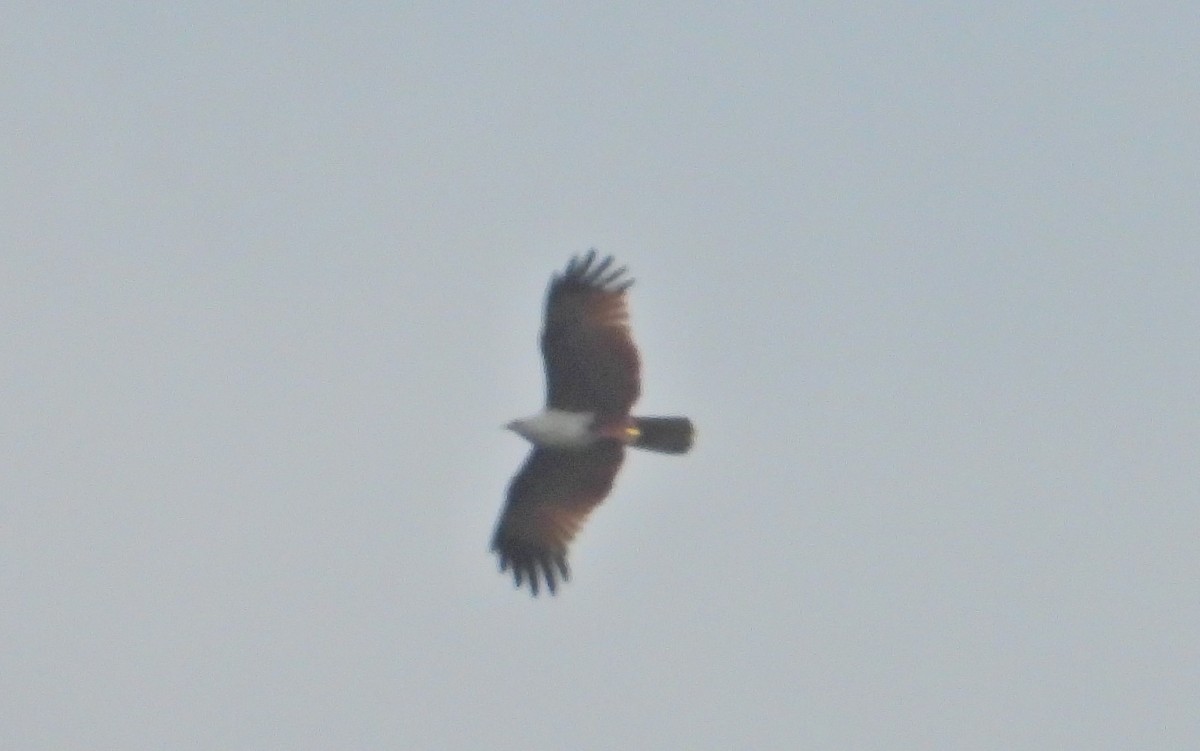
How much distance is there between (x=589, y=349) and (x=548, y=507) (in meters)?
1.69

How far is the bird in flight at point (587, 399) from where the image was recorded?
20.0 metres

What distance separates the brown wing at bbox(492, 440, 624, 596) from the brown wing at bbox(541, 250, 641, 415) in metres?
0.51

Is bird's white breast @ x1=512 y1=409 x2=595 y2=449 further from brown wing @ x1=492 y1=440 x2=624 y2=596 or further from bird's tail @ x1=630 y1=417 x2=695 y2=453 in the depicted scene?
bird's tail @ x1=630 y1=417 x2=695 y2=453

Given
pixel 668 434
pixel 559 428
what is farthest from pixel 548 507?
pixel 668 434

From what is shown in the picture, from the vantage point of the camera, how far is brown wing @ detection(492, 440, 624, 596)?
20.6 m

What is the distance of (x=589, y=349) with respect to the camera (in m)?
20.2

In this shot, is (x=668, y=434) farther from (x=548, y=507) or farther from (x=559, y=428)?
(x=548, y=507)

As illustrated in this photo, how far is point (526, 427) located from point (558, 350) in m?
0.77

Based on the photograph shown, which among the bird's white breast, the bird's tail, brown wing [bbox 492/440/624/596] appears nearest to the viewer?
the bird's tail

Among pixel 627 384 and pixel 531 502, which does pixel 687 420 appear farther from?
pixel 531 502

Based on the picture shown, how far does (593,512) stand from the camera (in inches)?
823

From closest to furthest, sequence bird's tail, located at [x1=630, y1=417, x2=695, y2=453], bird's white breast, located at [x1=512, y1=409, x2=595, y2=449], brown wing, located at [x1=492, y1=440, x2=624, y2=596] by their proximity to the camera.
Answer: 1. bird's tail, located at [x1=630, y1=417, x2=695, y2=453]
2. bird's white breast, located at [x1=512, y1=409, x2=595, y2=449]
3. brown wing, located at [x1=492, y1=440, x2=624, y2=596]

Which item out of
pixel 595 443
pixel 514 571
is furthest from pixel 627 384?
pixel 514 571

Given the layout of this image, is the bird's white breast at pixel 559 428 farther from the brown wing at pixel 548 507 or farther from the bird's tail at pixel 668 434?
→ the bird's tail at pixel 668 434
